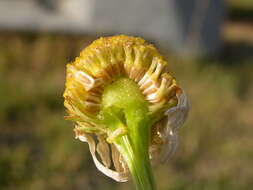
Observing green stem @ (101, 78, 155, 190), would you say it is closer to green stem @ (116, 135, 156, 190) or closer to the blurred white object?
green stem @ (116, 135, 156, 190)

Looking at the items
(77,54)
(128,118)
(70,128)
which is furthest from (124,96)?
(77,54)

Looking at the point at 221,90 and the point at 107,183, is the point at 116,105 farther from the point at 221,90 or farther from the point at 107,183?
the point at 221,90

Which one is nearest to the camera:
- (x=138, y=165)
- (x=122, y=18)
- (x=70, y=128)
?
(x=138, y=165)

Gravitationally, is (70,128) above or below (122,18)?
below

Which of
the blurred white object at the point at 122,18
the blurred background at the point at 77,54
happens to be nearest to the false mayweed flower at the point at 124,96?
the blurred background at the point at 77,54

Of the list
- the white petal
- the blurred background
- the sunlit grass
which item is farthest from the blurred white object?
the white petal

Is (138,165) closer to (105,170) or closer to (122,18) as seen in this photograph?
(105,170)
